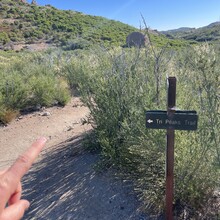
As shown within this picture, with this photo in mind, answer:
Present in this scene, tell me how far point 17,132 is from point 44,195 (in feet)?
12.7

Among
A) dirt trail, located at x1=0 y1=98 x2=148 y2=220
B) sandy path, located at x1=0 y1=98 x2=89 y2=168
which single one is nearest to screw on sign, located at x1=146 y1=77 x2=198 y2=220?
dirt trail, located at x1=0 y1=98 x2=148 y2=220

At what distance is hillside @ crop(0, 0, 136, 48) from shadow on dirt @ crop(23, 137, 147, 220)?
33.4m

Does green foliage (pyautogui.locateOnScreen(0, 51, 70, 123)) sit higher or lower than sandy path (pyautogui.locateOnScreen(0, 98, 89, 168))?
higher

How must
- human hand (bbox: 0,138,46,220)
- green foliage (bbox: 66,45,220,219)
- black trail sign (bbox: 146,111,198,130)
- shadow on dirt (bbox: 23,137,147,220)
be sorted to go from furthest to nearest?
shadow on dirt (bbox: 23,137,147,220), green foliage (bbox: 66,45,220,219), black trail sign (bbox: 146,111,198,130), human hand (bbox: 0,138,46,220)

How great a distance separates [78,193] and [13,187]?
3.48 metres

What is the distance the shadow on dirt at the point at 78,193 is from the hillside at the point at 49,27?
110 feet

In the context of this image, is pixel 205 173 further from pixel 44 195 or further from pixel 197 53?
pixel 44 195

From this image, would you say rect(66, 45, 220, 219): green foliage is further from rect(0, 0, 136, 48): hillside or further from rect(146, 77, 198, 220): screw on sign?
rect(0, 0, 136, 48): hillside

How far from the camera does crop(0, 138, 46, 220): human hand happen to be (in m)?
0.90

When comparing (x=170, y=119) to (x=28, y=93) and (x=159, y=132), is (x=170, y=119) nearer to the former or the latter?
(x=159, y=132)

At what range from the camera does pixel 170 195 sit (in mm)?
3203

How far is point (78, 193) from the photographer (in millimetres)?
4281

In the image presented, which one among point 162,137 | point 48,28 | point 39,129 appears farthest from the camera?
point 48,28

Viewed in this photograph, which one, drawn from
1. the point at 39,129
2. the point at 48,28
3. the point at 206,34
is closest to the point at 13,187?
the point at 39,129
